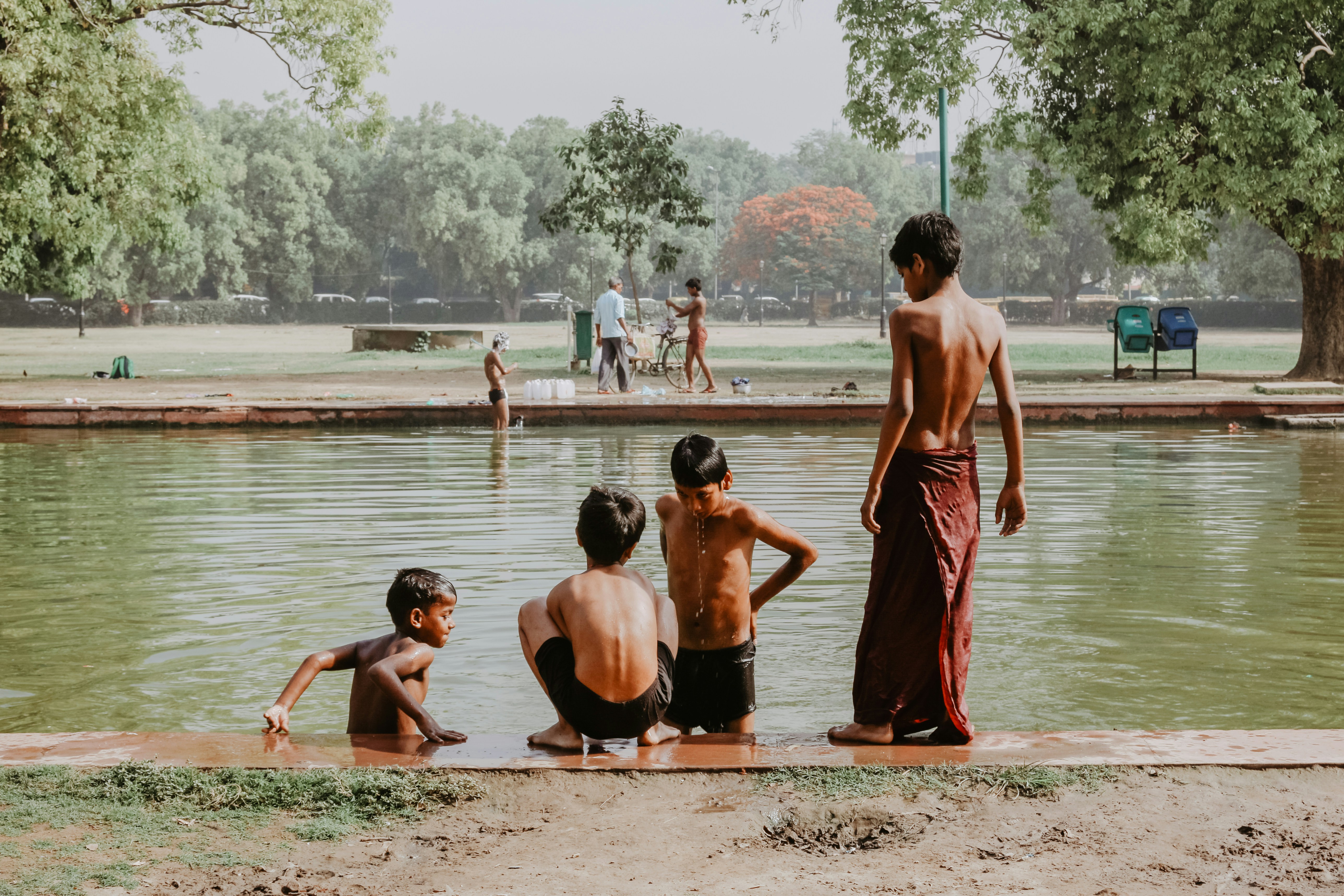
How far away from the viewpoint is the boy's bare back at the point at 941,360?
4.41 metres

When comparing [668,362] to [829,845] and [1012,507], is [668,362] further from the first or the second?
[829,845]

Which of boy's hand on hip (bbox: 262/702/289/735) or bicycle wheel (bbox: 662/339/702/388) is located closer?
boy's hand on hip (bbox: 262/702/289/735)

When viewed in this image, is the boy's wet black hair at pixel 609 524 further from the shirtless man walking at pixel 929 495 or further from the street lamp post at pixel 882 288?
the street lamp post at pixel 882 288

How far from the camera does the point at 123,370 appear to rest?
1037 inches

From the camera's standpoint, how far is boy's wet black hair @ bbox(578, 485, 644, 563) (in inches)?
177

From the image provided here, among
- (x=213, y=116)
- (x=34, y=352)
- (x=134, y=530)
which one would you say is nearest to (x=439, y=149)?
(x=213, y=116)

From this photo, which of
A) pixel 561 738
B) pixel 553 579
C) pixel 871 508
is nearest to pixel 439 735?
pixel 561 738

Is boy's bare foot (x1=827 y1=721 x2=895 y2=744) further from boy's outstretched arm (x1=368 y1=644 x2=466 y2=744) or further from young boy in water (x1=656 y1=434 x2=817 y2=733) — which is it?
boy's outstretched arm (x1=368 y1=644 x2=466 y2=744)

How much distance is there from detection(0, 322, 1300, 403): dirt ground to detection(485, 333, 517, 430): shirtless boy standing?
195 cm

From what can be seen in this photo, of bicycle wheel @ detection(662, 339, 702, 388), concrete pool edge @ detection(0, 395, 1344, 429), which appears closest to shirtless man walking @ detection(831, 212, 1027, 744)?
concrete pool edge @ detection(0, 395, 1344, 429)

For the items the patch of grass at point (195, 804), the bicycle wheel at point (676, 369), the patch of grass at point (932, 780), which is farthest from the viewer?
the bicycle wheel at point (676, 369)

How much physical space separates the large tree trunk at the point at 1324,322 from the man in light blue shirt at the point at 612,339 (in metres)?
11.0

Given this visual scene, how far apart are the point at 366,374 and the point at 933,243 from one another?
79.6ft

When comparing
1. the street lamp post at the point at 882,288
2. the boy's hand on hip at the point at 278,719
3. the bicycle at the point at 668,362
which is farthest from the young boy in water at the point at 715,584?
the street lamp post at the point at 882,288
